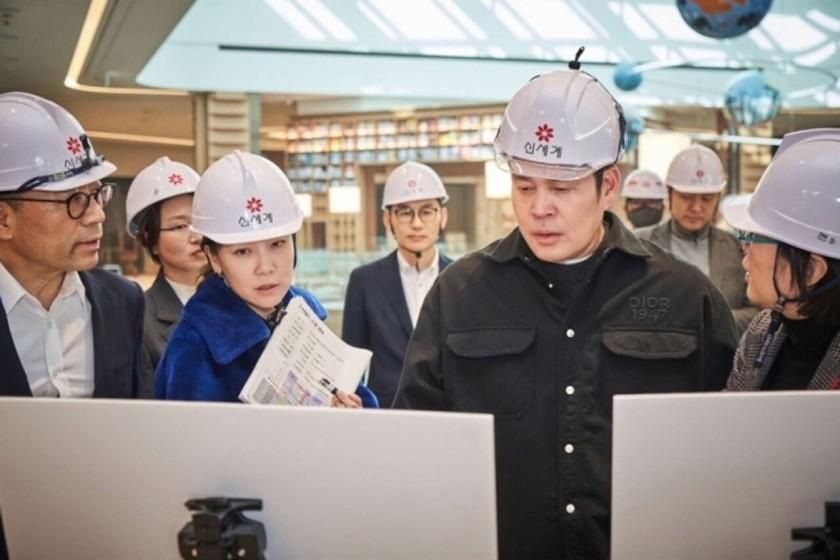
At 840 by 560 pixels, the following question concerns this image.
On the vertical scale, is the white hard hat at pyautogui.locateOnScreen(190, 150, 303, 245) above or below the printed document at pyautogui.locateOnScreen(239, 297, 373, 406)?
above

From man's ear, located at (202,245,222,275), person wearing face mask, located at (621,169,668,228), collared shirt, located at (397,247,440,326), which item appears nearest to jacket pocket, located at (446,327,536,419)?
man's ear, located at (202,245,222,275)

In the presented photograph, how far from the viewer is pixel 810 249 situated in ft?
5.49

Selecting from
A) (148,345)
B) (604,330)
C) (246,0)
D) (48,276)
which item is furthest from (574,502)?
(246,0)

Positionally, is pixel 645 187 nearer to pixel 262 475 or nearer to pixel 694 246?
pixel 694 246

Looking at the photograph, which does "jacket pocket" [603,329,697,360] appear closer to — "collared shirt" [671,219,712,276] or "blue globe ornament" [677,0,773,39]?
"collared shirt" [671,219,712,276]

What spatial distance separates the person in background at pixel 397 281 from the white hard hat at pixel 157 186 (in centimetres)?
A: 94

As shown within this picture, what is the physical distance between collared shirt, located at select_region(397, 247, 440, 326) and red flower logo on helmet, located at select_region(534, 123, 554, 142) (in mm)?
2127

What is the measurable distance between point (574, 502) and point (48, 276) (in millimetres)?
1307

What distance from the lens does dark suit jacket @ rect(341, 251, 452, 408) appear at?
3.77 m

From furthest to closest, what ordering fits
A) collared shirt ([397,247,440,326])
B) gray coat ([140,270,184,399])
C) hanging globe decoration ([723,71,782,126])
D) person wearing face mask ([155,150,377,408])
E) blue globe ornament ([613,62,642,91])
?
blue globe ornament ([613,62,642,91])
hanging globe decoration ([723,71,782,126])
collared shirt ([397,247,440,326])
gray coat ([140,270,184,399])
person wearing face mask ([155,150,377,408])

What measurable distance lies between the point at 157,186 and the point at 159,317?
553mm

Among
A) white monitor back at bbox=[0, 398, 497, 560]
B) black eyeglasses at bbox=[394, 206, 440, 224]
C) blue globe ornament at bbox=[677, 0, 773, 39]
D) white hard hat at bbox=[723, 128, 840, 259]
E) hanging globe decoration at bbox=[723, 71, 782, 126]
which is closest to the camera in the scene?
white monitor back at bbox=[0, 398, 497, 560]

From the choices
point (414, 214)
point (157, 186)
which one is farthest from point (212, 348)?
point (414, 214)

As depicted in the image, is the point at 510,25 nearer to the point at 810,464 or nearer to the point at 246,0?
the point at 246,0
